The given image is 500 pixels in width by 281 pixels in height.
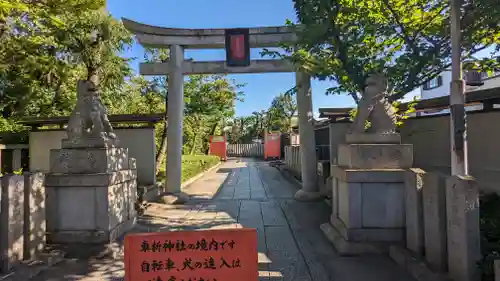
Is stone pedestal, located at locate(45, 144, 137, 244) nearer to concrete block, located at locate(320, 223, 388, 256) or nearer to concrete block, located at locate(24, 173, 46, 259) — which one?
concrete block, located at locate(24, 173, 46, 259)

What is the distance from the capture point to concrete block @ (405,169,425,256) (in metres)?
4.30

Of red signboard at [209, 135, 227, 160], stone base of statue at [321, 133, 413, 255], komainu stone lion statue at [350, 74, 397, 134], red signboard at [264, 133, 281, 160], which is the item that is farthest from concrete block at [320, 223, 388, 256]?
red signboard at [209, 135, 227, 160]

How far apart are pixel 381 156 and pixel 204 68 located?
6.31 m

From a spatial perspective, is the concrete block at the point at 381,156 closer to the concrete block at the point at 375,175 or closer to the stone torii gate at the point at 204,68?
the concrete block at the point at 375,175

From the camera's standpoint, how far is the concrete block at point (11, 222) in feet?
13.4

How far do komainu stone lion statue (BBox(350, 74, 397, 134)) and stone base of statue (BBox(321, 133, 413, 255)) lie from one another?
0.21 meters

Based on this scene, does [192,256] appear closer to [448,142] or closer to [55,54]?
[448,142]

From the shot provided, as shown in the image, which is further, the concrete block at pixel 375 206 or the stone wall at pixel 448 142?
the stone wall at pixel 448 142

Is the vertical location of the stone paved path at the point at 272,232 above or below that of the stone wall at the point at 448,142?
below

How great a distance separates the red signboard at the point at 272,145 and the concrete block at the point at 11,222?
26342 millimetres

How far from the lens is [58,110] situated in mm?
14820

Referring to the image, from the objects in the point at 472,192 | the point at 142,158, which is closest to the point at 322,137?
the point at 142,158

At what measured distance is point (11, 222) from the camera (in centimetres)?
420

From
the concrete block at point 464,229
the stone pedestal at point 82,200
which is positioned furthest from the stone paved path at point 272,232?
the concrete block at point 464,229
